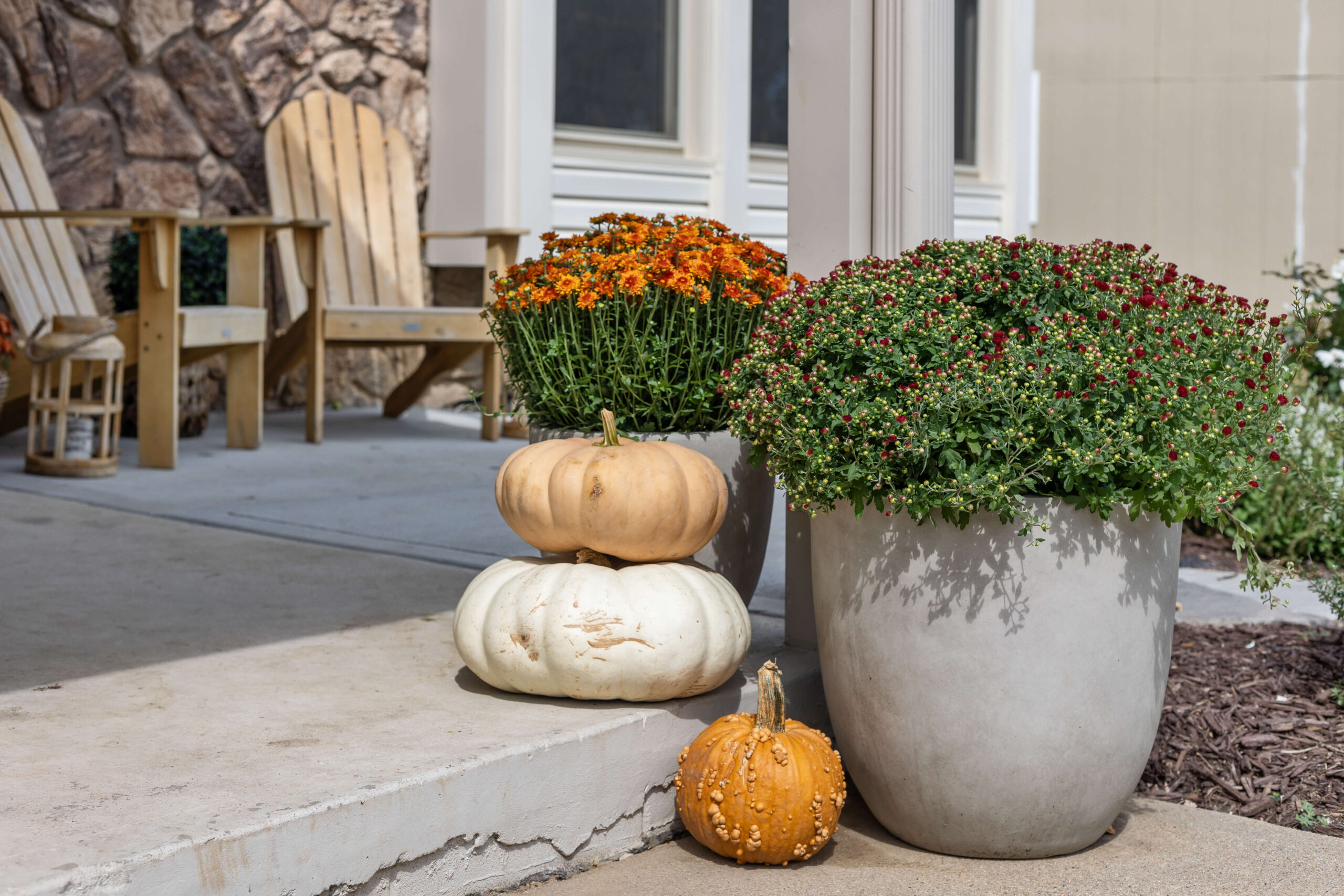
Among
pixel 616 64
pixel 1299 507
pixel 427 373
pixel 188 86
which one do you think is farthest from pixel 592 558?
pixel 616 64

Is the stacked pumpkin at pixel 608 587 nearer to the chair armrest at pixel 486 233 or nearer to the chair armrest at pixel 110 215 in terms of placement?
the chair armrest at pixel 110 215

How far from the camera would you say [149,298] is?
4.50 meters

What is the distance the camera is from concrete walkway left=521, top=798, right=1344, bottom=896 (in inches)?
70.3

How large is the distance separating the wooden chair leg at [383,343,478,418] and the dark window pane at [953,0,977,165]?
3.77m

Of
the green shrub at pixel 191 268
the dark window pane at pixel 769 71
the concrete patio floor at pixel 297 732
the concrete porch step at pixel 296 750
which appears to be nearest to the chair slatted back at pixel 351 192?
the green shrub at pixel 191 268

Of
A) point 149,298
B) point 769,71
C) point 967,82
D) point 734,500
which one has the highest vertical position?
point 967,82

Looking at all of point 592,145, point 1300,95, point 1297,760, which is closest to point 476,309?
point 592,145

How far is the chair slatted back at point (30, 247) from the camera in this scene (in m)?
4.65

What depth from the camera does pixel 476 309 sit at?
5492 millimetres

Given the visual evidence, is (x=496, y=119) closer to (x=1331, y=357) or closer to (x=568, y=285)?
(x=1331, y=357)

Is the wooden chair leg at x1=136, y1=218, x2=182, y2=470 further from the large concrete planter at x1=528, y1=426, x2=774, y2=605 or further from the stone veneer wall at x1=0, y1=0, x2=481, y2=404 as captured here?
the large concrete planter at x1=528, y1=426, x2=774, y2=605

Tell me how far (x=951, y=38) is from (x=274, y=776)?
1.61 metres

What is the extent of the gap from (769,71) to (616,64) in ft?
3.03

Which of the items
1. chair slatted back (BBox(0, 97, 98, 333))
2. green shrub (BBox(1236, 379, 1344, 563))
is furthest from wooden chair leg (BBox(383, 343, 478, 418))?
green shrub (BBox(1236, 379, 1344, 563))
